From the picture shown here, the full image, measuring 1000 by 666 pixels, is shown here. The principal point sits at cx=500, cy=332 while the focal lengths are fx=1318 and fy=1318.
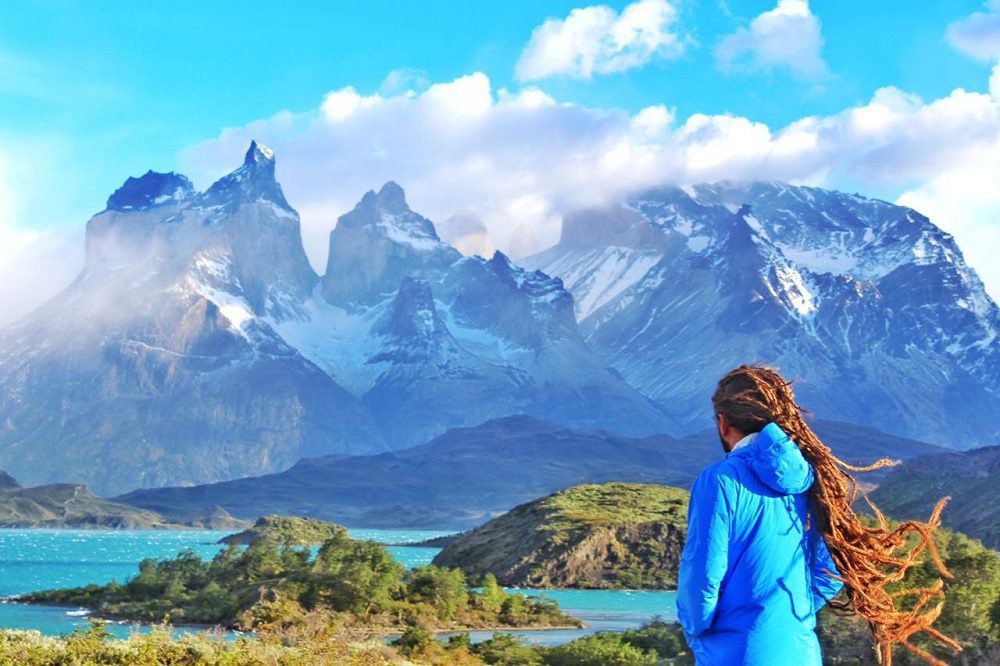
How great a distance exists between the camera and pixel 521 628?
229ft

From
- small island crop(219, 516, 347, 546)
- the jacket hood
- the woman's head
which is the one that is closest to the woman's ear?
the woman's head

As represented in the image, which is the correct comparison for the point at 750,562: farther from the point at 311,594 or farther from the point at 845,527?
the point at 311,594

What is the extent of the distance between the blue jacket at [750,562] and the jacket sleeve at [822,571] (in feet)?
0.48

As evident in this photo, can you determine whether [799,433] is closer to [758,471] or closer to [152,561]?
[758,471]

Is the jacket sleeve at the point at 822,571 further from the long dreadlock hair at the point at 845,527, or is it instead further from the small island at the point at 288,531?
the small island at the point at 288,531

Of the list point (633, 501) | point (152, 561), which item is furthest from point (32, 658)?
point (633, 501)

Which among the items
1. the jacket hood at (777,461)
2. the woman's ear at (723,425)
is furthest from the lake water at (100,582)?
the jacket hood at (777,461)

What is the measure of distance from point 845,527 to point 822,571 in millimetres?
252

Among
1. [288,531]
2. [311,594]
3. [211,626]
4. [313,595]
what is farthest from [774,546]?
[288,531]

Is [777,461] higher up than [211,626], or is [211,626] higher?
[777,461]

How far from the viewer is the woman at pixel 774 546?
6.16m

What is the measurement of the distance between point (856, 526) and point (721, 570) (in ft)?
2.80

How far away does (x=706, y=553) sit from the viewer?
610cm

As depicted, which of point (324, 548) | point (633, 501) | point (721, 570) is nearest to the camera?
point (721, 570)
